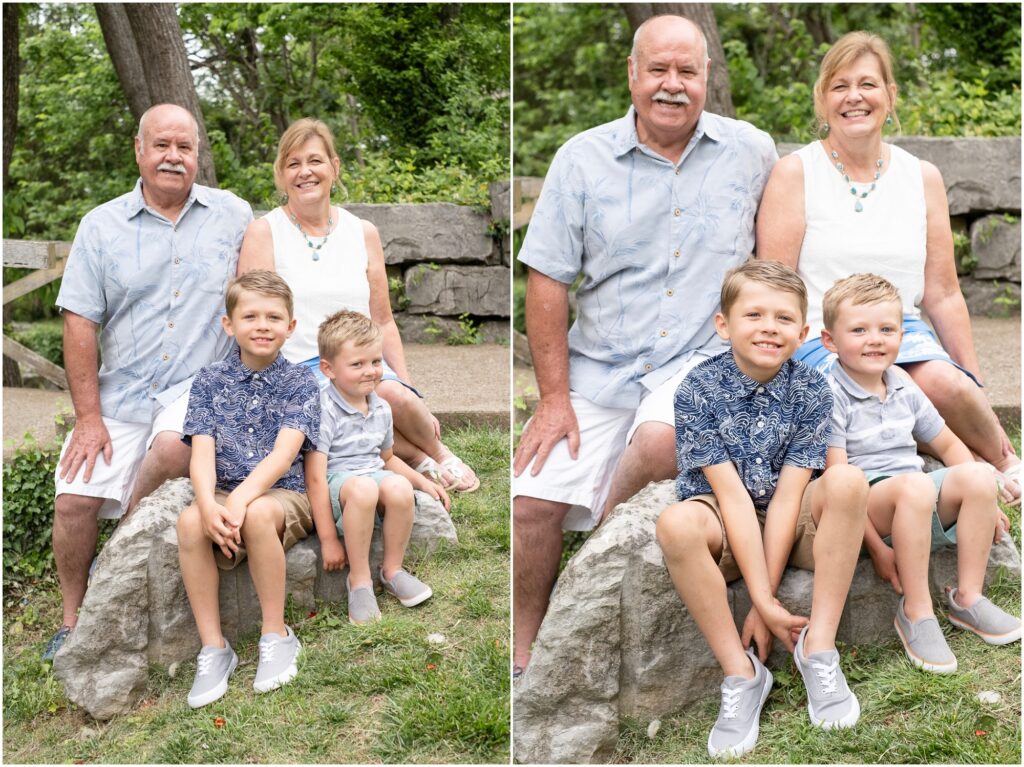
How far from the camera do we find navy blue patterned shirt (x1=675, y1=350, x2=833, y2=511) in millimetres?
2777

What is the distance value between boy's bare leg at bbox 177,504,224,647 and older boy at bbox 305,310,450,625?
0.35m

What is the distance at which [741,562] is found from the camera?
2.70 m

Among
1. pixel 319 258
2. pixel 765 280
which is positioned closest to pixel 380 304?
pixel 319 258

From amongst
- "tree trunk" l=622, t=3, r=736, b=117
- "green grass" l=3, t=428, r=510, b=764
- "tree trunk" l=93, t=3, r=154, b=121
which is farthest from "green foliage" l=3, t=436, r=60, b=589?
"tree trunk" l=622, t=3, r=736, b=117

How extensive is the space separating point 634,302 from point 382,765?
1535 millimetres

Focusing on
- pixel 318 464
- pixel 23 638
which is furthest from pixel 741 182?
pixel 23 638

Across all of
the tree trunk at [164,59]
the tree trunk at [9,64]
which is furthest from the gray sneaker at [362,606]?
the tree trunk at [9,64]

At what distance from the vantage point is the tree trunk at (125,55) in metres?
5.70

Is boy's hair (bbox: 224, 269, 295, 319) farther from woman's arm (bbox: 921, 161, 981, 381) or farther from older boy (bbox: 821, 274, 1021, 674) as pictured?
woman's arm (bbox: 921, 161, 981, 381)

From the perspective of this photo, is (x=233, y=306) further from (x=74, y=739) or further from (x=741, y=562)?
(x=741, y=562)

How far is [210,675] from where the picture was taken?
3.10 m

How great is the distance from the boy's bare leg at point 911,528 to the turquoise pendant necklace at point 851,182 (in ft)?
3.03

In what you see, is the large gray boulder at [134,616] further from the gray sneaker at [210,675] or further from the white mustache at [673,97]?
the white mustache at [673,97]

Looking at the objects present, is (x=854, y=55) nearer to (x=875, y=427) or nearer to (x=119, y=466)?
(x=875, y=427)
